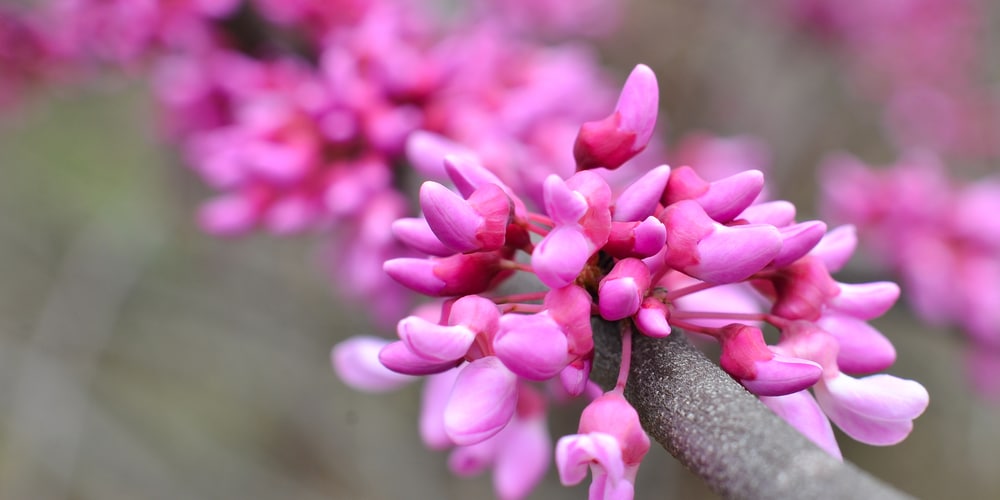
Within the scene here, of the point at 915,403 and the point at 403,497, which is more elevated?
the point at 915,403

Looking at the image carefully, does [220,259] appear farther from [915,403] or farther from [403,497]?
[915,403]


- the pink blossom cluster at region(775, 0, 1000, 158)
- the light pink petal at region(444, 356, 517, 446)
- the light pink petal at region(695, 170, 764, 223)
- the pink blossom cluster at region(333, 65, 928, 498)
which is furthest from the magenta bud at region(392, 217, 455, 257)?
the pink blossom cluster at region(775, 0, 1000, 158)

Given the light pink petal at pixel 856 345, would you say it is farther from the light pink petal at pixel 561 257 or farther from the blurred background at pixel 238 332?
the blurred background at pixel 238 332

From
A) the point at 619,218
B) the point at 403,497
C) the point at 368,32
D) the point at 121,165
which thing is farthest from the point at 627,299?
the point at 121,165

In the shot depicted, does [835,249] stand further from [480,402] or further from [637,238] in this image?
[480,402]

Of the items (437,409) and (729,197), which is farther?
(437,409)

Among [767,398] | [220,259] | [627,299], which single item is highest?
[627,299]

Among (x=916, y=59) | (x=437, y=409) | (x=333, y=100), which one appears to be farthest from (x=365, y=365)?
(x=916, y=59)
